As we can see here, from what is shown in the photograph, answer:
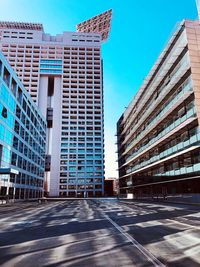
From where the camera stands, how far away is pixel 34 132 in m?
71.2

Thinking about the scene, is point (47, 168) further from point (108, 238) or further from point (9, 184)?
point (108, 238)

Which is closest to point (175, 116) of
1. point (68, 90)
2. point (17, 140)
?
point (17, 140)

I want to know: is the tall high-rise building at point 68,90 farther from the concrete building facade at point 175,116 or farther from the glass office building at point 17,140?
the concrete building facade at point 175,116

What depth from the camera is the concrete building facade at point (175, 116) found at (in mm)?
32094

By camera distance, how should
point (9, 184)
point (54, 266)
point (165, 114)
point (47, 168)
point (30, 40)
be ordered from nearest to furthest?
point (54, 266), point (165, 114), point (9, 184), point (47, 168), point (30, 40)

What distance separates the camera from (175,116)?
3912cm

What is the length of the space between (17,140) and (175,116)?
3491 centimetres

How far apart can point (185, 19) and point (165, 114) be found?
14.9 metres

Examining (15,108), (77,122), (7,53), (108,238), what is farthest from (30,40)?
(108,238)

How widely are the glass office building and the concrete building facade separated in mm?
27380

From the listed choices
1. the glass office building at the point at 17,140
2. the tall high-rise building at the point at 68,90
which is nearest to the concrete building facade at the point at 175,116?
the glass office building at the point at 17,140

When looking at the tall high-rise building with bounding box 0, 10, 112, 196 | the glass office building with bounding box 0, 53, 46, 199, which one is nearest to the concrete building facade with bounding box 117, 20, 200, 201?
the glass office building with bounding box 0, 53, 46, 199

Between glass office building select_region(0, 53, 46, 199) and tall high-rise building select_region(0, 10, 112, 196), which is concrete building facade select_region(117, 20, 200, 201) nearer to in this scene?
glass office building select_region(0, 53, 46, 199)

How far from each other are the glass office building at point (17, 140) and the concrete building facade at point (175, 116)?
27.4 metres
